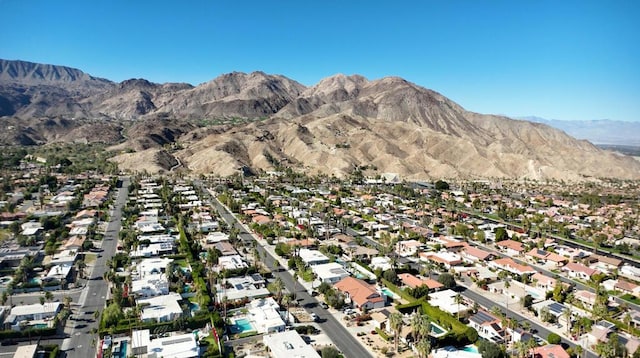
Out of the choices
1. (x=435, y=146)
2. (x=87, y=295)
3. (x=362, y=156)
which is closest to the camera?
(x=87, y=295)

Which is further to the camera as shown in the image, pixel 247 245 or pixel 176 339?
pixel 247 245

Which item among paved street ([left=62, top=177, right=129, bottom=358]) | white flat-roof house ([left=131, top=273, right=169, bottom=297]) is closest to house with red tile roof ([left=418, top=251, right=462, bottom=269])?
Result: white flat-roof house ([left=131, top=273, right=169, bottom=297])

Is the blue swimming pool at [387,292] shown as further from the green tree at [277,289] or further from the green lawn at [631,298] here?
the green lawn at [631,298]

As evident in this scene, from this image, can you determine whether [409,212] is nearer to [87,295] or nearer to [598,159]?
[87,295]

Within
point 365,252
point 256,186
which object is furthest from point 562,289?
point 256,186

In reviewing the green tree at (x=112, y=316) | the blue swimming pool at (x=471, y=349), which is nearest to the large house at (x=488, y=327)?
the blue swimming pool at (x=471, y=349)

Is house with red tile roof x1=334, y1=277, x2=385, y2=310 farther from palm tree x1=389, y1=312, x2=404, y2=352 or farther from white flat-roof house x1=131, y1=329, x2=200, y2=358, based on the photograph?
white flat-roof house x1=131, y1=329, x2=200, y2=358
